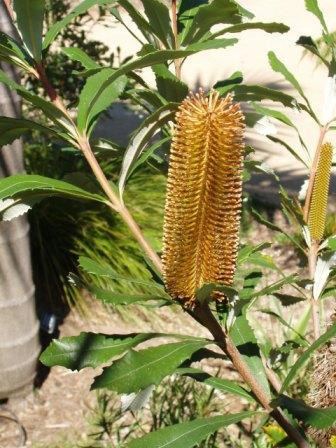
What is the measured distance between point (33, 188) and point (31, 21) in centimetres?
34

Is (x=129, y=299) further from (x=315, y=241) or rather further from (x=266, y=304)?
(x=266, y=304)

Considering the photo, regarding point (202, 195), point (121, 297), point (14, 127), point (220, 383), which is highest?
point (14, 127)

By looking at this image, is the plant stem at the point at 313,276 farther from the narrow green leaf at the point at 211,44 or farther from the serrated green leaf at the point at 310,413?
the narrow green leaf at the point at 211,44

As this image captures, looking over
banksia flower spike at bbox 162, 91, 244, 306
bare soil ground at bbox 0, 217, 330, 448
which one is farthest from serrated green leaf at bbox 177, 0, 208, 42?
bare soil ground at bbox 0, 217, 330, 448

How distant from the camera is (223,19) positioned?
1.54 metres

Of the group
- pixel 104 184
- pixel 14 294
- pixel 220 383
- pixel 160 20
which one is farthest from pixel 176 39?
pixel 14 294

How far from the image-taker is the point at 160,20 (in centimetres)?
166

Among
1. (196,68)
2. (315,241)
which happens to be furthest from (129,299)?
(196,68)

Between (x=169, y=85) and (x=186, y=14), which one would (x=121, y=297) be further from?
(x=186, y=14)

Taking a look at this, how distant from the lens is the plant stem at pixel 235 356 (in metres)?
1.47

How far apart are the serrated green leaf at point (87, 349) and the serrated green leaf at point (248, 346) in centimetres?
35

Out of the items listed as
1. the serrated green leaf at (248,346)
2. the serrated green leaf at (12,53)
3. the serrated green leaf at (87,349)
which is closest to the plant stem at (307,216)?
the serrated green leaf at (248,346)

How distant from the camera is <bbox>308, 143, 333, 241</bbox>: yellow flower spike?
6.70 feet

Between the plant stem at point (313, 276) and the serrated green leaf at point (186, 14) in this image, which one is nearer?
the serrated green leaf at point (186, 14)
